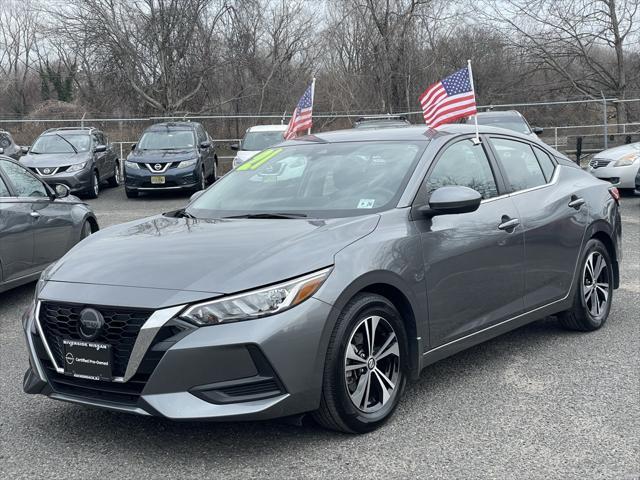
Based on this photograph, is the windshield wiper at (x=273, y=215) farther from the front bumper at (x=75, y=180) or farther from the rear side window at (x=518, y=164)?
the front bumper at (x=75, y=180)

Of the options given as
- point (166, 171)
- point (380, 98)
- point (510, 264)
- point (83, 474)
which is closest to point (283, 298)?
point (83, 474)

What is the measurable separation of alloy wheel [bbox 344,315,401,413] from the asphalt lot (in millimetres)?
177

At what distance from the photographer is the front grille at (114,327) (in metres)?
3.39

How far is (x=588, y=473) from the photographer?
3373 millimetres

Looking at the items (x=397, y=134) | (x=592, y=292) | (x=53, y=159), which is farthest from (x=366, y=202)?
(x=53, y=159)

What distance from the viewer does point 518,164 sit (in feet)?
17.6

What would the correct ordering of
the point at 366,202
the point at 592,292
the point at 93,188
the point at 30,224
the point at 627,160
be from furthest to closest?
the point at 93,188
the point at 627,160
the point at 30,224
the point at 592,292
the point at 366,202

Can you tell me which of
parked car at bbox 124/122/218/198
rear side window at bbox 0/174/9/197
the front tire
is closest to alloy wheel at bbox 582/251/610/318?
the front tire

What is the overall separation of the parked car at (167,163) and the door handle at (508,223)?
12.7 m

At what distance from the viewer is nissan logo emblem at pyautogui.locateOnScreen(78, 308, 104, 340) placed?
3.45 metres

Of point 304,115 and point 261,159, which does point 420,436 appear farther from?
point 304,115

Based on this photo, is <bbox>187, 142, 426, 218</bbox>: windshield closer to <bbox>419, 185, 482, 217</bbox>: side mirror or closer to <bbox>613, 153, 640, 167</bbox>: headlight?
<bbox>419, 185, 482, 217</bbox>: side mirror

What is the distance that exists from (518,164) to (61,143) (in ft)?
49.4

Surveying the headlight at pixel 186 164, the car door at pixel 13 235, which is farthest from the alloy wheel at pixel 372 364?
the headlight at pixel 186 164
